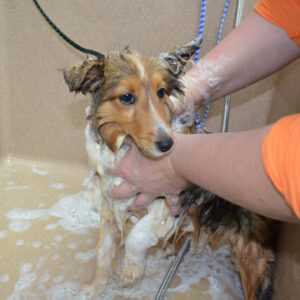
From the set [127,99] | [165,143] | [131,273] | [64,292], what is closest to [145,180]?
[165,143]

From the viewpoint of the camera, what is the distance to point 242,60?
4.72 feet

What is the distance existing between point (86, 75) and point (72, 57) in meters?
1.04

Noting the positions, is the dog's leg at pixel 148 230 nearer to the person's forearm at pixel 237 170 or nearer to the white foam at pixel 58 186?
the person's forearm at pixel 237 170

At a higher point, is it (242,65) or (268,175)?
(242,65)

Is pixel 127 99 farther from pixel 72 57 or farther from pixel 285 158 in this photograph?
pixel 72 57

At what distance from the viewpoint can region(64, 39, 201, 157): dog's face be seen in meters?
1.16

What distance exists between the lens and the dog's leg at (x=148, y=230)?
4.92 feet

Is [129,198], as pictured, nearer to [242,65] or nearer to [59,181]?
[242,65]

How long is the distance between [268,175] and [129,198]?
35.3 inches

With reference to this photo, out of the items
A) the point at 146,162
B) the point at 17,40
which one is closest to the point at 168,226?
the point at 146,162

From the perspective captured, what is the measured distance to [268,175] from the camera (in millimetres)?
682

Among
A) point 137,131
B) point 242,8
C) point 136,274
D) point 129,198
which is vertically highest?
point 242,8

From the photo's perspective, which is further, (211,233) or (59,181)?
(59,181)

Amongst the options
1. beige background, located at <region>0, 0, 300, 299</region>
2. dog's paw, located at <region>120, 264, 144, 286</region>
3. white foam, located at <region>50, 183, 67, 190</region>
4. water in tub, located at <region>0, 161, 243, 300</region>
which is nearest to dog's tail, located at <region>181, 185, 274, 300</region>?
water in tub, located at <region>0, 161, 243, 300</region>
